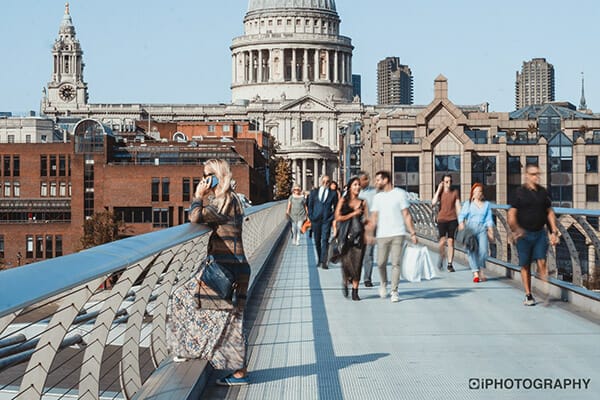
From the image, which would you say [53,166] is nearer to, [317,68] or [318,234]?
[318,234]

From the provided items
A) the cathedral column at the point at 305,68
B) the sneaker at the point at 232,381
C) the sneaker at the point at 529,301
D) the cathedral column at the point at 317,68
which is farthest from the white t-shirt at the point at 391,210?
the cathedral column at the point at 317,68

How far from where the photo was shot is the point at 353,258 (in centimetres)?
1488

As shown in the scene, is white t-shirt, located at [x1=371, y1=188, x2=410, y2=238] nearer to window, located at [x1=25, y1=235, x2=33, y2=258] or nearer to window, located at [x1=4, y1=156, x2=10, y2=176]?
window, located at [x1=25, y1=235, x2=33, y2=258]

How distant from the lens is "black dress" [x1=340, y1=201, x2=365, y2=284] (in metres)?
14.7

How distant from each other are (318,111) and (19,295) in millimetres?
181177

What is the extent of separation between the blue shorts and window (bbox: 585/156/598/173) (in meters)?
51.9

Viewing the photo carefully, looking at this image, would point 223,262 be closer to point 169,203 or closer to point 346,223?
point 346,223

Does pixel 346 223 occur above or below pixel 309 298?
above

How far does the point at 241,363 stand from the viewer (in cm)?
838

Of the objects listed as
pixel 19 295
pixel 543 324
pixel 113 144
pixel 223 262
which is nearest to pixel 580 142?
pixel 113 144

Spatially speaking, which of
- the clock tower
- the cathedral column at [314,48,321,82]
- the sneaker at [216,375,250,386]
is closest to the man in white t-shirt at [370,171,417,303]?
the sneaker at [216,375,250,386]

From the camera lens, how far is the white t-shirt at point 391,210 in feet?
47.6

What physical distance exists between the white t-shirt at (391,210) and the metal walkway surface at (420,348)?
93 centimetres

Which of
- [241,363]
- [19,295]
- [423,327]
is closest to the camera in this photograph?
[19,295]
